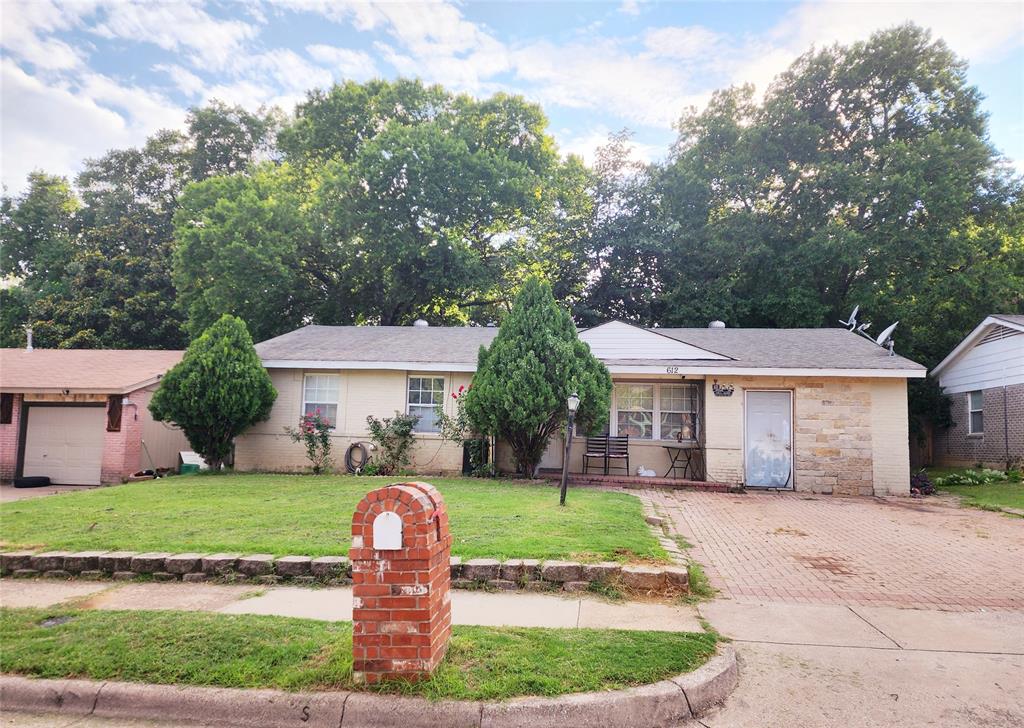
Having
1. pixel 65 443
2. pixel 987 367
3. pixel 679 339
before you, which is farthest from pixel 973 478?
pixel 65 443

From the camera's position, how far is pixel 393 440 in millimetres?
14203

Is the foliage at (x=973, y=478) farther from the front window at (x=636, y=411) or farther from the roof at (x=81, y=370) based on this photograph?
the roof at (x=81, y=370)

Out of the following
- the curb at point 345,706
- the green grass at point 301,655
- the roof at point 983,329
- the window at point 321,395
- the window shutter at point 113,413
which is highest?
the roof at point 983,329

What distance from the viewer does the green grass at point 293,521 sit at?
637 centimetres

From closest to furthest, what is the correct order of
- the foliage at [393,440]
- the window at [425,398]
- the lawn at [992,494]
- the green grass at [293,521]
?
the green grass at [293,521] < the lawn at [992,494] < the foliage at [393,440] < the window at [425,398]

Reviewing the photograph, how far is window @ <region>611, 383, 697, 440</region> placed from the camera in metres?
14.7

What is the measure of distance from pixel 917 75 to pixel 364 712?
100ft

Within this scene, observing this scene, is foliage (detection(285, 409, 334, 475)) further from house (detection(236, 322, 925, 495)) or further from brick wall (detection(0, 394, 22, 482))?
brick wall (detection(0, 394, 22, 482))

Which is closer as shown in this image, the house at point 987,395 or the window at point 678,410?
the window at point 678,410

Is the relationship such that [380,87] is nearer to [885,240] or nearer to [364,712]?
[885,240]

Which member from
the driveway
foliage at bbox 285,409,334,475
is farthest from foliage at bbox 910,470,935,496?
foliage at bbox 285,409,334,475

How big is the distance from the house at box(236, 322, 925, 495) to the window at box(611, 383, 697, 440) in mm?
24

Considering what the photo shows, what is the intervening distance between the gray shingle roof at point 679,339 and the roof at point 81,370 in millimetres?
3208

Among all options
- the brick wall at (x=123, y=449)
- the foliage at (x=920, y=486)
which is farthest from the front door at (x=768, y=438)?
the brick wall at (x=123, y=449)
